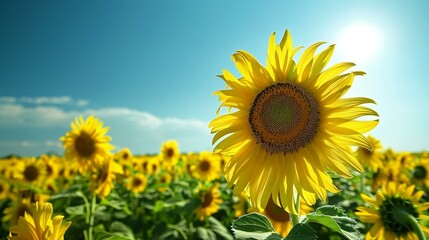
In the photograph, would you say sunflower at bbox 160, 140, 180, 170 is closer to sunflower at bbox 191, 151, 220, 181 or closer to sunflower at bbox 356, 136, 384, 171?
sunflower at bbox 191, 151, 220, 181

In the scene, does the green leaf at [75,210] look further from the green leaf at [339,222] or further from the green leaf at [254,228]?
the green leaf at [339,222]

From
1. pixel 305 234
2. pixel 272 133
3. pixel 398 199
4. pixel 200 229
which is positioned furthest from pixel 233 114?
pixel 200 229

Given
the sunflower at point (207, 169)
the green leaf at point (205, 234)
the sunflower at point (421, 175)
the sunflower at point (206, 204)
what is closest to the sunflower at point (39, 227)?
the green leaf at point (205, 234)

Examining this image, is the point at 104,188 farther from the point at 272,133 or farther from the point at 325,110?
the point at 325,110

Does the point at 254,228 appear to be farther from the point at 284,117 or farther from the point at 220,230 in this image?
the point at 220,230

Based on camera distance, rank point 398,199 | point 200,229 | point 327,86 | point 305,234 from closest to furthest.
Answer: point 305,234, point 327,86, point 398,199, point 200,229

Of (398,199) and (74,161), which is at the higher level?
(74,161)

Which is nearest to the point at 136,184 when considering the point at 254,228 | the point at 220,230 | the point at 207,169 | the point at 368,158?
the point at 207,169
